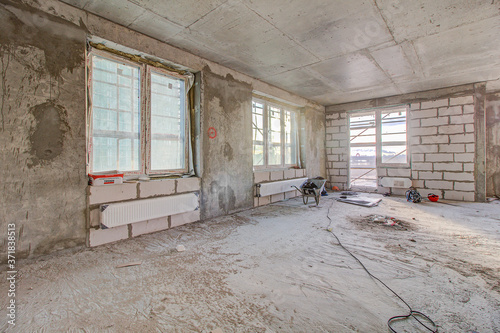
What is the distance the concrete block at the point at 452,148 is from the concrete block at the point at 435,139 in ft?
0.38

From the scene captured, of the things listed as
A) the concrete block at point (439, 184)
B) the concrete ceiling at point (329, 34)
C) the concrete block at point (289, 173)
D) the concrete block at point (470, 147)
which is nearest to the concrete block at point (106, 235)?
the concrete ceiling at point (329, 34)

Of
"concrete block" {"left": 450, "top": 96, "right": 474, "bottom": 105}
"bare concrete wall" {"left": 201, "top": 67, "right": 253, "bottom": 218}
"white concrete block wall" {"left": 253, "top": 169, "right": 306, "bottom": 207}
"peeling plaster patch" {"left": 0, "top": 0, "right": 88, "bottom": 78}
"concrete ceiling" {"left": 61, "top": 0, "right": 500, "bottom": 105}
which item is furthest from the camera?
"concrete block" {"left": 450, "top": 96, "right": 474, "bottom": 105}

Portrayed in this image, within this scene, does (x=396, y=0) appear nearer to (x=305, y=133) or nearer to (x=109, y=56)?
(x=109, y=56)

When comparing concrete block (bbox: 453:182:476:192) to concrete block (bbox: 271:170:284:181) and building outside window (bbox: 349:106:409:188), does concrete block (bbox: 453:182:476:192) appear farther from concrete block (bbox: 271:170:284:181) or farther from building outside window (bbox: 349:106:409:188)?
concrete block (bbox: 271:170:284:181)

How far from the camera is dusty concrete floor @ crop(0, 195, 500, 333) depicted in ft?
4.86

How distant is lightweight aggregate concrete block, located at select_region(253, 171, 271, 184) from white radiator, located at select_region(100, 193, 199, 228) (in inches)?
60.5

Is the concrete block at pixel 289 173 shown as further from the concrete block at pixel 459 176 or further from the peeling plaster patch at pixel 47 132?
the peeling plaster patch at pixel 47 132

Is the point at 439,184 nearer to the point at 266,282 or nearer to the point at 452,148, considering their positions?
the point at 452,148

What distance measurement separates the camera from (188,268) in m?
2.20

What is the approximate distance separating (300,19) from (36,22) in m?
2.69

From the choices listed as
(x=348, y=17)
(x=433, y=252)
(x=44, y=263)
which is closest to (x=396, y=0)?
(x=348, y=17)

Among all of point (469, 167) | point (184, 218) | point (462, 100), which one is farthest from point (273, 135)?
point (469, 167)

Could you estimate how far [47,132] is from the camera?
238cm

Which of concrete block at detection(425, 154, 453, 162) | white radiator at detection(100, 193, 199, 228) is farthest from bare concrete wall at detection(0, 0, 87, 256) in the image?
concrete block at detection(425, 154, 453, 162)
